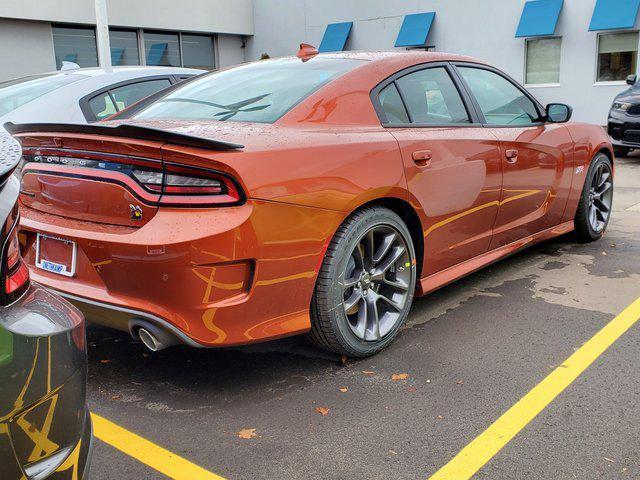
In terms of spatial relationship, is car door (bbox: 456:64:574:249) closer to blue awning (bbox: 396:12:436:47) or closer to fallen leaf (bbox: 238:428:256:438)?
fallen leaf (bbox: 238:428:256:438)

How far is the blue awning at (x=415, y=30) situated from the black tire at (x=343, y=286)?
17489 mm

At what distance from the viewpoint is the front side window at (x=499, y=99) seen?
13.9ft

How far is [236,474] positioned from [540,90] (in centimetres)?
1749

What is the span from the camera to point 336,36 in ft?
72.3

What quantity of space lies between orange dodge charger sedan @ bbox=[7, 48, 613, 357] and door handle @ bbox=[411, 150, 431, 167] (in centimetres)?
1

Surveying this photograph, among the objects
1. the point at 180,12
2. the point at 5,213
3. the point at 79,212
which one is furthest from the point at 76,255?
the point at 180,12

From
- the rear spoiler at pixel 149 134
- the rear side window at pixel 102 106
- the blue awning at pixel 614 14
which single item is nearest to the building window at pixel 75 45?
the blue awning at pixel 614 14

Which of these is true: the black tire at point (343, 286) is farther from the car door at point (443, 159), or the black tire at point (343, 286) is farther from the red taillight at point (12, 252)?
the red taillight at point (12, 252)

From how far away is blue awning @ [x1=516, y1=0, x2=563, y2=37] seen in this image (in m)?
16.9

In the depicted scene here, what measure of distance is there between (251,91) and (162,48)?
20.7m

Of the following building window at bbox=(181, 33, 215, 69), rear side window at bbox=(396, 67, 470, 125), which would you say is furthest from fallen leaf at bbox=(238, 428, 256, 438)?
building window at bbox=(181, 33, 215, 69)

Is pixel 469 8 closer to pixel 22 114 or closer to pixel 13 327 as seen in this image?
pixel 22 114

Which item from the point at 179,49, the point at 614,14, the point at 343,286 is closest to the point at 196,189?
the point at 343,286

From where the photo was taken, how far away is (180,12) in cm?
2242
